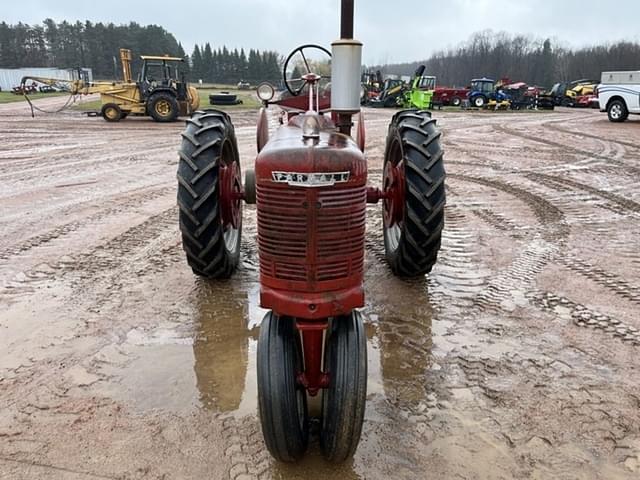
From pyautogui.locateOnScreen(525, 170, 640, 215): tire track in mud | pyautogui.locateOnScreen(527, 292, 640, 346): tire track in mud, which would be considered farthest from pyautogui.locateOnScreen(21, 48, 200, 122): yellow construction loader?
pyautogui.locateOnScreen(527, 292, 640, 346): tire track in mud

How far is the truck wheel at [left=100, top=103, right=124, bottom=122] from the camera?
18.4 metres

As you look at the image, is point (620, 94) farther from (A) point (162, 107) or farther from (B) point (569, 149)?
(A) point (162, 107)

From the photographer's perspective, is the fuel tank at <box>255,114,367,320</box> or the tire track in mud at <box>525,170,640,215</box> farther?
the tire track in mud at <box>525,170,640,215</box>

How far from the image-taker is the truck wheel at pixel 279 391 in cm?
225

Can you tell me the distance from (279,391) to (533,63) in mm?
84769

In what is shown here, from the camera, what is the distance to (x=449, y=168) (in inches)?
378

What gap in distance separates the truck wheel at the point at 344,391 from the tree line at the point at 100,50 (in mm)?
77570

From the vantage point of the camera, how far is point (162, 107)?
59.4 feet

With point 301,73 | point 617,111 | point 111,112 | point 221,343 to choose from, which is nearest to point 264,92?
point 301,73

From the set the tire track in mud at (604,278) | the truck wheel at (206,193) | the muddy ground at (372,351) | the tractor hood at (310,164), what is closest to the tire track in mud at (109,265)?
the muddy ground at (372,351)

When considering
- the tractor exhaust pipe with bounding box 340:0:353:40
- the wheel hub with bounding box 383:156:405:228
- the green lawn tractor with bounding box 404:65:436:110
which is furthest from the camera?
the green lawn tractor with bounding box 404:65:436:110

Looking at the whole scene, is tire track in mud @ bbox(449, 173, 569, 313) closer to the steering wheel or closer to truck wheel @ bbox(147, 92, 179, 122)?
the steering wheel

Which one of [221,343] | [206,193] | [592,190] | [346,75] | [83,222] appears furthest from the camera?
[592,190]

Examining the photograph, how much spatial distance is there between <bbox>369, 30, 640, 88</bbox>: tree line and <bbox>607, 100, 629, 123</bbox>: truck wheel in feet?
176
